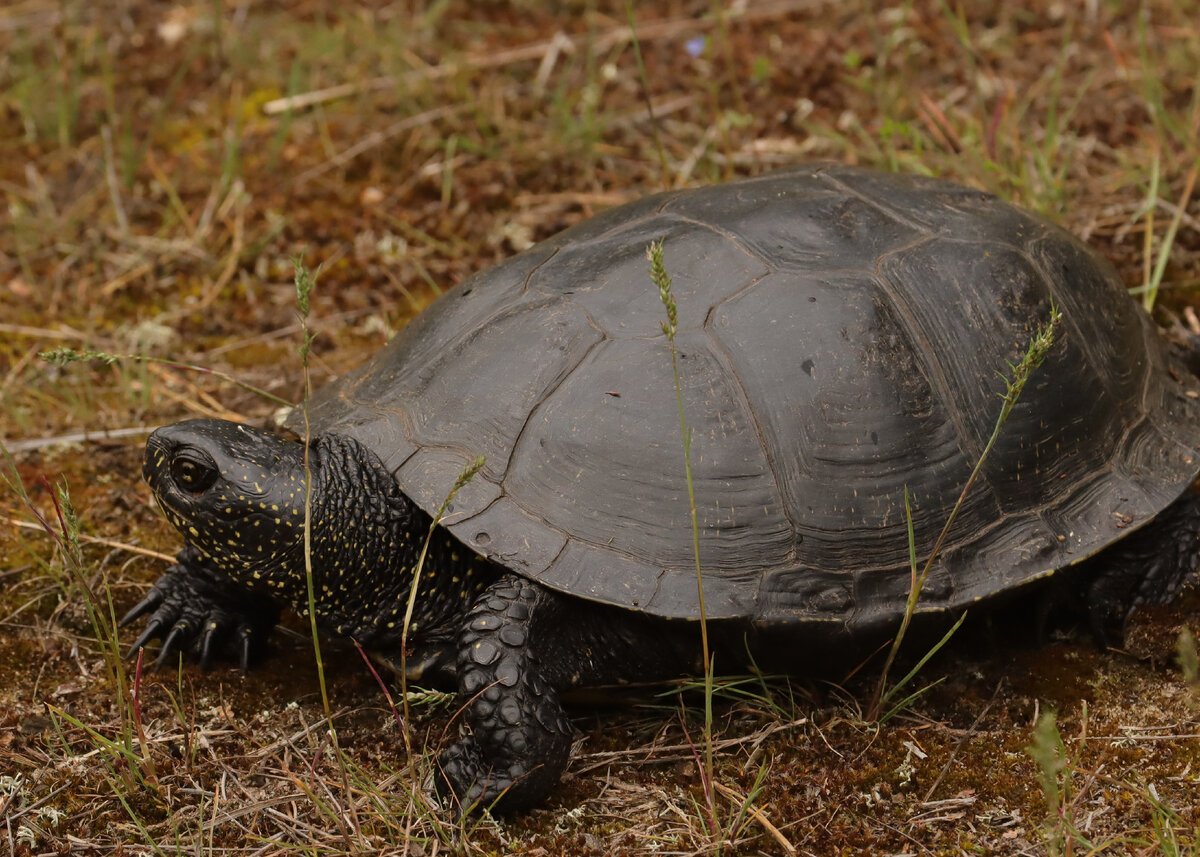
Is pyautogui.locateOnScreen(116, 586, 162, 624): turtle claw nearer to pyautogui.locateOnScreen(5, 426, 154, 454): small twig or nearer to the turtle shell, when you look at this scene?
the turtle shell

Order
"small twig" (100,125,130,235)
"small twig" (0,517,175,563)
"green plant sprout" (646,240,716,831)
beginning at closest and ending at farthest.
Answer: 1. "green plant sprout" (646,240,716,831)
2. "small twig" (0,517,175,563)
3. "small twig" (100,125,130,235)

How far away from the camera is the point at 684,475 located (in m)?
3.05

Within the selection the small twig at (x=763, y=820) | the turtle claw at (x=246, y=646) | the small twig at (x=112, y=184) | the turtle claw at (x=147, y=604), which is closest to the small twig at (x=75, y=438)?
the turtle claw at (x=147, y=604)

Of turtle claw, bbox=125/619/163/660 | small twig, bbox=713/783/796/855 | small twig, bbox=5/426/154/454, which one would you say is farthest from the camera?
small twig, bbox=5/426/154/454

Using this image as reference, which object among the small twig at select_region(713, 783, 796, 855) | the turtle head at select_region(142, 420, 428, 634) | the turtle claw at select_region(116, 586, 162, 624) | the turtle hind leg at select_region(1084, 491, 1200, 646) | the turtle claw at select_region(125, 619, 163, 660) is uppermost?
the turtle head at select_region(142, 420, 428, 634)

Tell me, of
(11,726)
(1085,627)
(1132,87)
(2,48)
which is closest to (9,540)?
(11,726)

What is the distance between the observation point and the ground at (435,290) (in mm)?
2869

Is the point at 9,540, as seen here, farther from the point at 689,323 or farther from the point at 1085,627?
the point at 1085,627

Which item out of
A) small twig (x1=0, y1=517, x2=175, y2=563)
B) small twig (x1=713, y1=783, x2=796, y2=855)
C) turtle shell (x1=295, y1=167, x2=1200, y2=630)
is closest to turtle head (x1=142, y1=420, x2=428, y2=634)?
turtle shell (x1=295, y1=167, x2=1200, y2=630)

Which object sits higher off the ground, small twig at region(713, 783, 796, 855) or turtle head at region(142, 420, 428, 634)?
turtle head at region(142, 420, 428, 634)

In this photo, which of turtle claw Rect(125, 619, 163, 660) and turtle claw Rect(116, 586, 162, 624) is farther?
turtle claw Rect(116, 586, 162, 624)

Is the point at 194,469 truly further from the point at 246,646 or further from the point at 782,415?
the point at 782,415

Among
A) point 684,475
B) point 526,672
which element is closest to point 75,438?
point 526,672

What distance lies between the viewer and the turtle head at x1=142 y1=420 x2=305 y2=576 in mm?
3100
